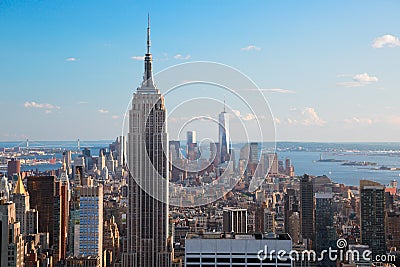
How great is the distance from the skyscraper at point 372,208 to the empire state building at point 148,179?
69.9 inches

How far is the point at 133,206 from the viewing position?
613 centimetres

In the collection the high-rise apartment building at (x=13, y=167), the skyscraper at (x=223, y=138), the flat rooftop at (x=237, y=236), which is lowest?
the flat rooftop at (x=237, y=236)

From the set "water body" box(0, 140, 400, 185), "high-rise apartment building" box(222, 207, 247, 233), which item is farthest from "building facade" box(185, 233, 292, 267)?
"water body" box(0, 140, 400, 185)

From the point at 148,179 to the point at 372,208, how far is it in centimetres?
208

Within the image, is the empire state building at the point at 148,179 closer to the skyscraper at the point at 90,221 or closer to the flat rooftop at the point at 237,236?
the skyscraper at the point at 90,221

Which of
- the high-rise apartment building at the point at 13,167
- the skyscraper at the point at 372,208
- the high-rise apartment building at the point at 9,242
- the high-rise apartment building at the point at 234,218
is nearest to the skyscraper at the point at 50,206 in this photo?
the high-rise apartment building at the point at 13,167

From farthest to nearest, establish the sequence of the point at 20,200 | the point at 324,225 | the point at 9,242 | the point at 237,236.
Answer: the point at 20,200, the point at 324,225, the point at 9,242, the point at 237,236

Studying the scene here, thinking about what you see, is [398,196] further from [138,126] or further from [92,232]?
[92,232]

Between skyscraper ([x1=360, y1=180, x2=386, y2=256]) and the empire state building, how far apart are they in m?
1.78

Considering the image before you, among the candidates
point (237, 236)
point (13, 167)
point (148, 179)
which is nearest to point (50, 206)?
point (13, 167)

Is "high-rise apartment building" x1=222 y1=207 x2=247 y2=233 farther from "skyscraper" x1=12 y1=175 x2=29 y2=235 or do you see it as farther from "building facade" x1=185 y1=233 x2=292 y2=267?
"skyscraper" x1=12 y1=175 x2=29 y2=235

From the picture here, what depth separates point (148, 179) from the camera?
4746mm

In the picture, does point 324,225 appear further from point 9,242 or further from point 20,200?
point 20,200

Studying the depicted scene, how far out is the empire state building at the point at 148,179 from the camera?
13.7ft
